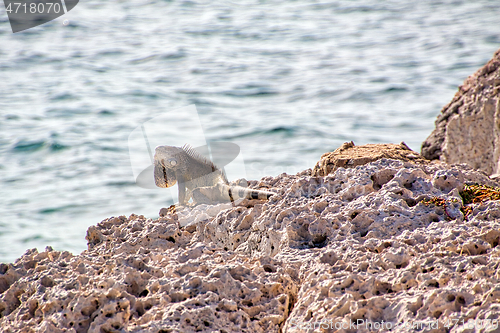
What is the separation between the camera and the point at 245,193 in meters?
3.67

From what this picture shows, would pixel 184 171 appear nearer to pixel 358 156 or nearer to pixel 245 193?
pixel 245 193

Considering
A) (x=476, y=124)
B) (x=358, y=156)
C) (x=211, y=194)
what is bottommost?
(x=476, y=124)

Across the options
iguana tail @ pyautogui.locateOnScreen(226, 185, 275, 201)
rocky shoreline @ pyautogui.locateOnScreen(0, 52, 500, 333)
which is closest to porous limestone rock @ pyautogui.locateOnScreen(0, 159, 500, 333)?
rocky shoreline @ pyautogui.locateOnScreen(0, 52, 500, 333)

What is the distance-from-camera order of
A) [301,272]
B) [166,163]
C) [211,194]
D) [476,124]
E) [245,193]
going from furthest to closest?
[476,124] < [166,163] < [211,194] < [245,193] < [301,272]

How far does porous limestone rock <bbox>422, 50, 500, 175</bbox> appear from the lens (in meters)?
5.27

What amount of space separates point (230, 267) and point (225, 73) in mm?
15480

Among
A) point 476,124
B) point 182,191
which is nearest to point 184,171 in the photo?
→ point 182,191

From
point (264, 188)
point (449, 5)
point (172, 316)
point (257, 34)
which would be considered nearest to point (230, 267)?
point (172, 316)

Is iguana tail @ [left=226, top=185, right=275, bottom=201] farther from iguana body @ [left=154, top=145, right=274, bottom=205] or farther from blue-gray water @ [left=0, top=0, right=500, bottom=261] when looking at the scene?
blue-gray water @ [left=0, top=0, right=500, bottom=261]

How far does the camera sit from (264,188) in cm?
377

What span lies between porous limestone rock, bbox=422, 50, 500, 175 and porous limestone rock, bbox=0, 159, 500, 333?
2.51 meters

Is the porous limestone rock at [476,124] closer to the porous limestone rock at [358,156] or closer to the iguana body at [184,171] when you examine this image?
the porous limestone rock at [358,156]

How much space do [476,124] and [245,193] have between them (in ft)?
10.4

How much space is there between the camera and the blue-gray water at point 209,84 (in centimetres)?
1221
